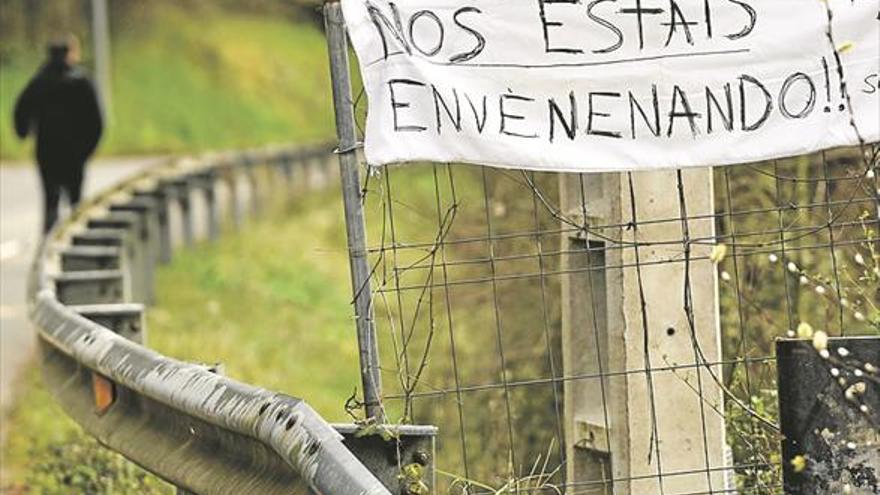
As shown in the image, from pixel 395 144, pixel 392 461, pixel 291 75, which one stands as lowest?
pixel 392 461

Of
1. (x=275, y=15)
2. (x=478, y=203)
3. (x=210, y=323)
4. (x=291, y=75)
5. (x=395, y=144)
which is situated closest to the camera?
(x=395, y=144)

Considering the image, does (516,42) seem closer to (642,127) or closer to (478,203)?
(642,127)

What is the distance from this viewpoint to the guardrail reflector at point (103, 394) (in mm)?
8062

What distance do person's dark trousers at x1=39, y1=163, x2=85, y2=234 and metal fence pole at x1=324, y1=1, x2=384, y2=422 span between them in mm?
14081

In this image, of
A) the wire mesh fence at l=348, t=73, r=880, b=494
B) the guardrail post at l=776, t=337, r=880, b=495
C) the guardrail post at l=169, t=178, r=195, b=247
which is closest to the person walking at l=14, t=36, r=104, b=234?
the guardrail post at l=169, t=178, r=195, b=247

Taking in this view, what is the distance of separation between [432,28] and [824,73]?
1.11m

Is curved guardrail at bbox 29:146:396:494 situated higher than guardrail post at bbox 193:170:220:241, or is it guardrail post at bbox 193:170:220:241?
guardrail post at bbox 193:170:220:241

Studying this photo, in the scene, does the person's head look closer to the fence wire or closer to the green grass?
the green grass

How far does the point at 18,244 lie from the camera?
79.0 ft

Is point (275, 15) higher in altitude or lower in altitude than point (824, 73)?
higher

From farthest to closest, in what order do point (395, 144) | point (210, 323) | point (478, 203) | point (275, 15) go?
point (275, 15) → point (210, 323) → point (478, 203) → point (395, 144)

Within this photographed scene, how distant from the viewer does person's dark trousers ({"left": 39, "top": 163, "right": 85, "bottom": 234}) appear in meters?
20.9

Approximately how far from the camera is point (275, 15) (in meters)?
64.5

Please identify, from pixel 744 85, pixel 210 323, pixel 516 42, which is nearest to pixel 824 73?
pixel 744 85
